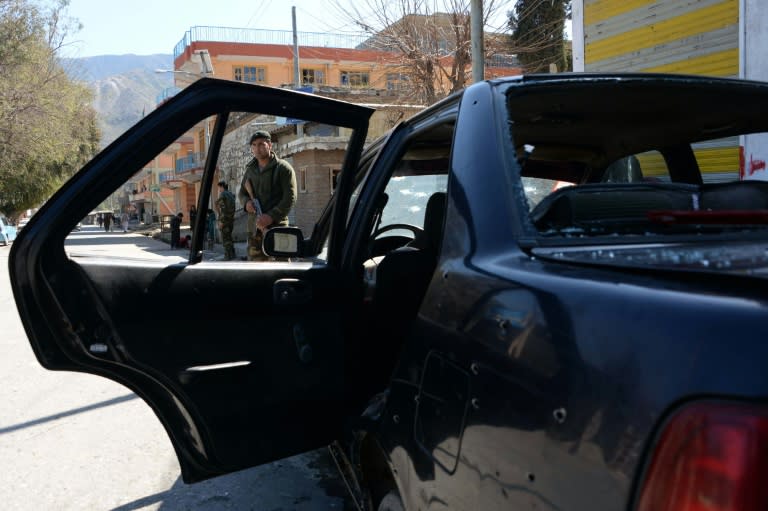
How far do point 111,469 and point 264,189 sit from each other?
217 cm

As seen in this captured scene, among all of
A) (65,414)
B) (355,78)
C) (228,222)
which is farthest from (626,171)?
(355,78)

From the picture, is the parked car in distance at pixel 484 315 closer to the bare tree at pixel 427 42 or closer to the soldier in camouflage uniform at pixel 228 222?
the soldier in camouflage uniform at pixel 228 222

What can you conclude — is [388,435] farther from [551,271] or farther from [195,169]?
[195,169]

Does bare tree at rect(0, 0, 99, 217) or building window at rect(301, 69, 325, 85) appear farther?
building window at rect(301, 69, 325, 85)

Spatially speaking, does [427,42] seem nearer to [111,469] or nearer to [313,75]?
[111,469]

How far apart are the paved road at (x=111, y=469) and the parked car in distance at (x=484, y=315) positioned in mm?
450

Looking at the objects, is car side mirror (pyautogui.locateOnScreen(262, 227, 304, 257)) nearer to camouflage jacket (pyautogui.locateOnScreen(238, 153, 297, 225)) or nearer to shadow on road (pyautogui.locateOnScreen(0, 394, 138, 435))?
camouflage jacket (pyautogui.locateOnScreen(238, 153, 297, 225))

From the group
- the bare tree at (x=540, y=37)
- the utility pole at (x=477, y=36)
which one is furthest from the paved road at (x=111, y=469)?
the bare tree at (x=540, y=37)

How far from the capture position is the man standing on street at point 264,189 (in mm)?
4586

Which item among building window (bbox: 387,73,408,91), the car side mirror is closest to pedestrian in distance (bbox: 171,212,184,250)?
the car side mirror

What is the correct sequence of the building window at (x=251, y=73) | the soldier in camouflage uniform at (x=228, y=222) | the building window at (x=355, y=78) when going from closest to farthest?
1. the soldier in camouflage uniform at (x=228, y=222)
2. the building window at (x=355, y=78)
3. the building window at (x=251, y=73)

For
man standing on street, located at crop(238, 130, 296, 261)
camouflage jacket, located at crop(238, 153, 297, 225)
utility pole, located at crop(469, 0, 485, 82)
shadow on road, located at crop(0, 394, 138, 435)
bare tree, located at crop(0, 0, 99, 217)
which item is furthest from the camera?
bare tree, located at crop(0, 0, 99, 217)

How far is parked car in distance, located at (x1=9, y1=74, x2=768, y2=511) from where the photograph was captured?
84 cm

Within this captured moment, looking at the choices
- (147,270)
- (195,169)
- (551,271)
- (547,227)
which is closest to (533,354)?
(551,271)
